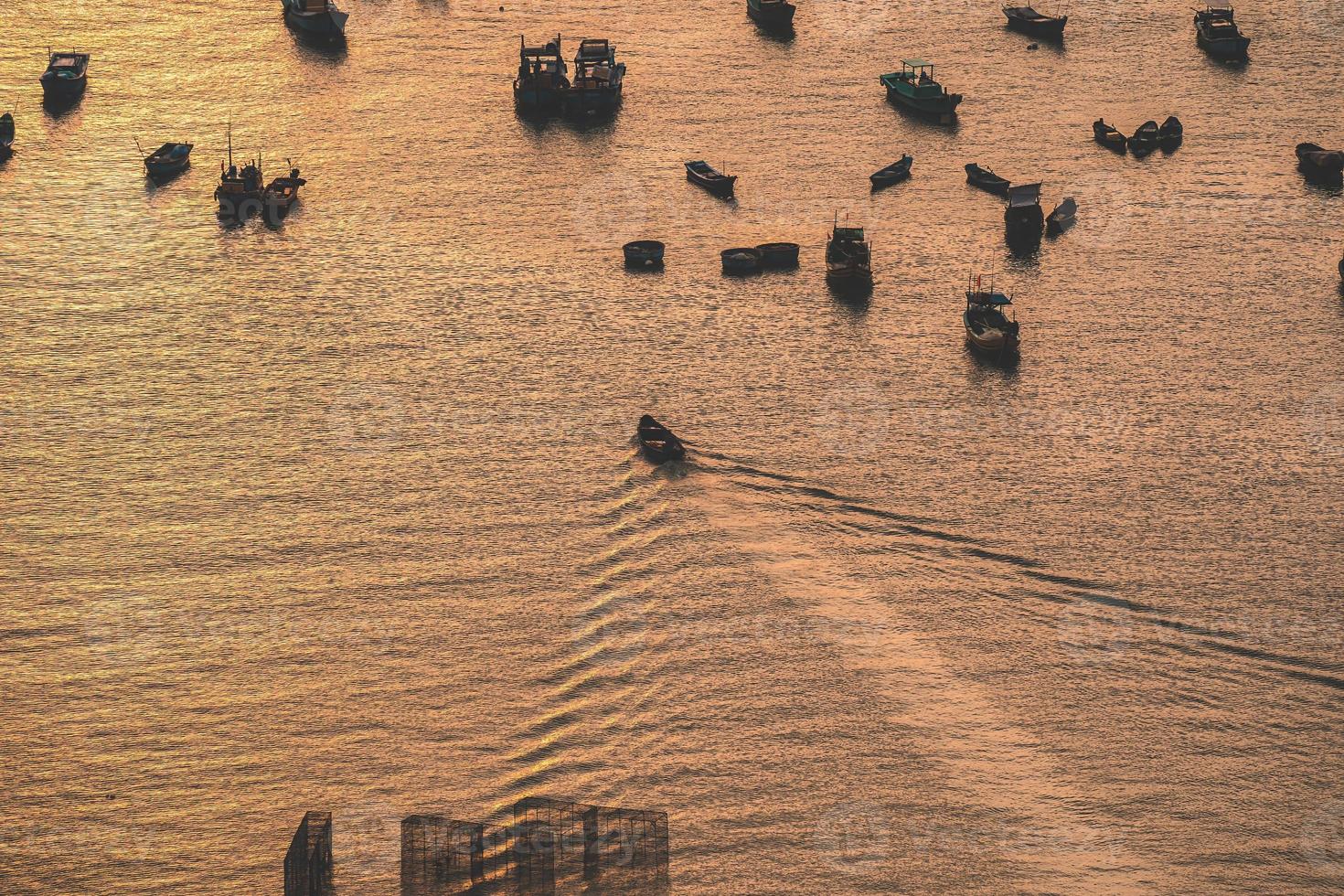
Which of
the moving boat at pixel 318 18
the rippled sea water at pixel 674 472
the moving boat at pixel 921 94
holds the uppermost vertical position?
the moving boat at pixel 318 18

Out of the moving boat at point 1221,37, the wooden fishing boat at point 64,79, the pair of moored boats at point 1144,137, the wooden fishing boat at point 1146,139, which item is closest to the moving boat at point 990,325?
the pair of moored boats at point 1144,137

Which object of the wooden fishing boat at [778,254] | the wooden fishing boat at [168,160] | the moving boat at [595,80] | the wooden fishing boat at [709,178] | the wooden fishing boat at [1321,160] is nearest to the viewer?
the wooden fishing boat at [778,254]

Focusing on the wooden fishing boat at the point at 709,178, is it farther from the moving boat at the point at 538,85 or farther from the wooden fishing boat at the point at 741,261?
the moving boat at the point at 538,85

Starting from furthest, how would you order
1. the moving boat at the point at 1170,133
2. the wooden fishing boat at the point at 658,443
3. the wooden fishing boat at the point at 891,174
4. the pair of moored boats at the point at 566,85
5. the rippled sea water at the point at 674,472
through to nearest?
the pair of moored boats at the point at 566,85
the moving boat at the point at 1170,133
the wooden fishing boat at the point at 891,174
the wooden fishing boat at the point at 658,443
the rippled sea water at the point at 674,472

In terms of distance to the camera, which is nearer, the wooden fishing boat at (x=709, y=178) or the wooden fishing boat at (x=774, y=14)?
the wooden fishing boat at (x=709, y=178)

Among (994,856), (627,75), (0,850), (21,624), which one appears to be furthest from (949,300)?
(0,850)

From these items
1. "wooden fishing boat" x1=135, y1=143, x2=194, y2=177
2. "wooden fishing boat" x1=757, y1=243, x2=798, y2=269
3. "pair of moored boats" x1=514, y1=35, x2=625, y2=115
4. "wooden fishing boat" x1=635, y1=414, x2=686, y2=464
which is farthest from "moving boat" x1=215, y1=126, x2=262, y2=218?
"wooden fishing boat" x1=635, y1=414, x2=686, y2=464

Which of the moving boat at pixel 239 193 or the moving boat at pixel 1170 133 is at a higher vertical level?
the moving boat at pixel 1170 133
